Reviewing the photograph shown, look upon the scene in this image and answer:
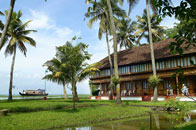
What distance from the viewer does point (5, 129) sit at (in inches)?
337

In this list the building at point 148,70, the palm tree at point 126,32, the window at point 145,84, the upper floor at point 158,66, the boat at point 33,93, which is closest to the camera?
the upper floor at point 158,66

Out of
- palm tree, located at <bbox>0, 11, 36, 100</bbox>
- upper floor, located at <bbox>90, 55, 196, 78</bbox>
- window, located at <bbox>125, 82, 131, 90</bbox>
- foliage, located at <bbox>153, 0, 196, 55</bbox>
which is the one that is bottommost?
window, located at <bbox>125, 82, 131, 90</bbox>

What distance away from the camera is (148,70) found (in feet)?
83.4

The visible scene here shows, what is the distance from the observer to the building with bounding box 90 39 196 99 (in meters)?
21.7

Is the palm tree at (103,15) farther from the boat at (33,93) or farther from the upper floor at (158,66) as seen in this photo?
the boat at (33,93)

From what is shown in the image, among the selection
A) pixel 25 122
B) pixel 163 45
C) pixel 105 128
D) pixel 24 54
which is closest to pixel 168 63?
pixel 163 45

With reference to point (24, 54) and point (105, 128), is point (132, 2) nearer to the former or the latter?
point (105, 128)

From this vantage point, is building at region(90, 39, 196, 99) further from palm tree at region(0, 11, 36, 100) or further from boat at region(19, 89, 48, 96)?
boat at region(19, 89, 48, 96)

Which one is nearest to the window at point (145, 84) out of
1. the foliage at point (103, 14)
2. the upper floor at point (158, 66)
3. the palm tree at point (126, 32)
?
the upper floor at point (158, 66)

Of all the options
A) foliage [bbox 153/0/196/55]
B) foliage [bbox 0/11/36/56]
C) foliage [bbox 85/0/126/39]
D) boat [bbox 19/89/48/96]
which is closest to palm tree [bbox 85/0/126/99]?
foliage [bbox 85/0/126/39]

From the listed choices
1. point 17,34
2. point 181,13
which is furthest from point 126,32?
point 181,13

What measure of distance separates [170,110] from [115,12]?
17640 millimetres

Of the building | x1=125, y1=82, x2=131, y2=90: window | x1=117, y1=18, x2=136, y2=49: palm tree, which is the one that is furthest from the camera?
x1=117, y1=18, x2=136, y2=49: palm tree

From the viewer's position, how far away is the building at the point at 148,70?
A: 21.7 metres
